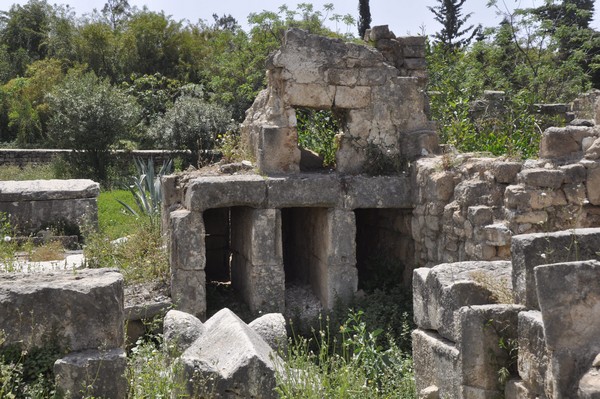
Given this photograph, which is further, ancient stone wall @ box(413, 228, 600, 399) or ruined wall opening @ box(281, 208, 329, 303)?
ruined wall opening @ box(281, 208, 329, 303)

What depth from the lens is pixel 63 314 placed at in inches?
175

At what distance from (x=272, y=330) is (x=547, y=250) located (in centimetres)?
254

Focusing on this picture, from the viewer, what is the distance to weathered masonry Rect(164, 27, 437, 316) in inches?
346

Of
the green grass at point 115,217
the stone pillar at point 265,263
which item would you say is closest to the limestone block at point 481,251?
the stone pillar at point 265,263

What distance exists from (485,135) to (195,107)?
37.8ft

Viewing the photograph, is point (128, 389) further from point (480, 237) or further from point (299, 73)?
point (299, 73)

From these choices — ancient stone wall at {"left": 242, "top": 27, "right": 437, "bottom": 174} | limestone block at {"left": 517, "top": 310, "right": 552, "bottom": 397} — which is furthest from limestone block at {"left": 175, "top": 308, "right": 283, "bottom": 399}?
ancient stone wall at {"left": 242, "top": 27, "right": 437, "bottom": 174}

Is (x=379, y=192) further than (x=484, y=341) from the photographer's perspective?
Yes

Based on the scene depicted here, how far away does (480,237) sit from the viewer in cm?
724

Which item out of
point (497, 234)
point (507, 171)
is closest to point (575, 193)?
point (497, 234)

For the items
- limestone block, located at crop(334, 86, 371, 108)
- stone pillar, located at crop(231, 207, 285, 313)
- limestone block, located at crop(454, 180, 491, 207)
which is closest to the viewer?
limestone block, located at crop(454, 180, 491, 207)

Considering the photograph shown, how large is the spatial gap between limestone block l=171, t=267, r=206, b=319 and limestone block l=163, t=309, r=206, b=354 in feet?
8.96

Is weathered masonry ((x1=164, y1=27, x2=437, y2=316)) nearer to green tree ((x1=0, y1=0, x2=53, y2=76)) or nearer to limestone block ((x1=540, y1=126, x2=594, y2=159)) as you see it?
limestone block ((x1=540, y1=126, x2=594, y2=159))

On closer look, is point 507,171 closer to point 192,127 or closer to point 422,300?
point 422,300
